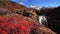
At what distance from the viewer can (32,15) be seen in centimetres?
2836

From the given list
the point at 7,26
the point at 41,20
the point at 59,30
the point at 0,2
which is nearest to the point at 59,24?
the point at 59,30

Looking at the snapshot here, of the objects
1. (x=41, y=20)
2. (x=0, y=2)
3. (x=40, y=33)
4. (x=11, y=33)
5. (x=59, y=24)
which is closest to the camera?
(x=11, y=33)

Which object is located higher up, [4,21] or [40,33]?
[4,21]

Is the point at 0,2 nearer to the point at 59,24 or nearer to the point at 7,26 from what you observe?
the point at 59,24

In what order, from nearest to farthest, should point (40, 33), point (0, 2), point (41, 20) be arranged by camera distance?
point (40, 33)
point (41, 20)
point (0, 2)

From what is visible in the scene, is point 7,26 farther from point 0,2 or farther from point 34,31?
point 0,2

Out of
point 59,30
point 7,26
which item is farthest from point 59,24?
point 7,26

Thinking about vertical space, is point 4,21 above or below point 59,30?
above

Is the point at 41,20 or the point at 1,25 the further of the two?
the point at 41,20

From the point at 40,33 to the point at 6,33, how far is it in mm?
3320

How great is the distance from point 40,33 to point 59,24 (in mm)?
14535

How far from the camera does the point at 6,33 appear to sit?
15.5 metres

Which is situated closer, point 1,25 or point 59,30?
point 1,25

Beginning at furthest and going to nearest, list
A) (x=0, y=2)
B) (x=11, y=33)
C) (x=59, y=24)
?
1. (x=0, y=2)
2. (x=59, y=24)
3. (x=11, y=33)
